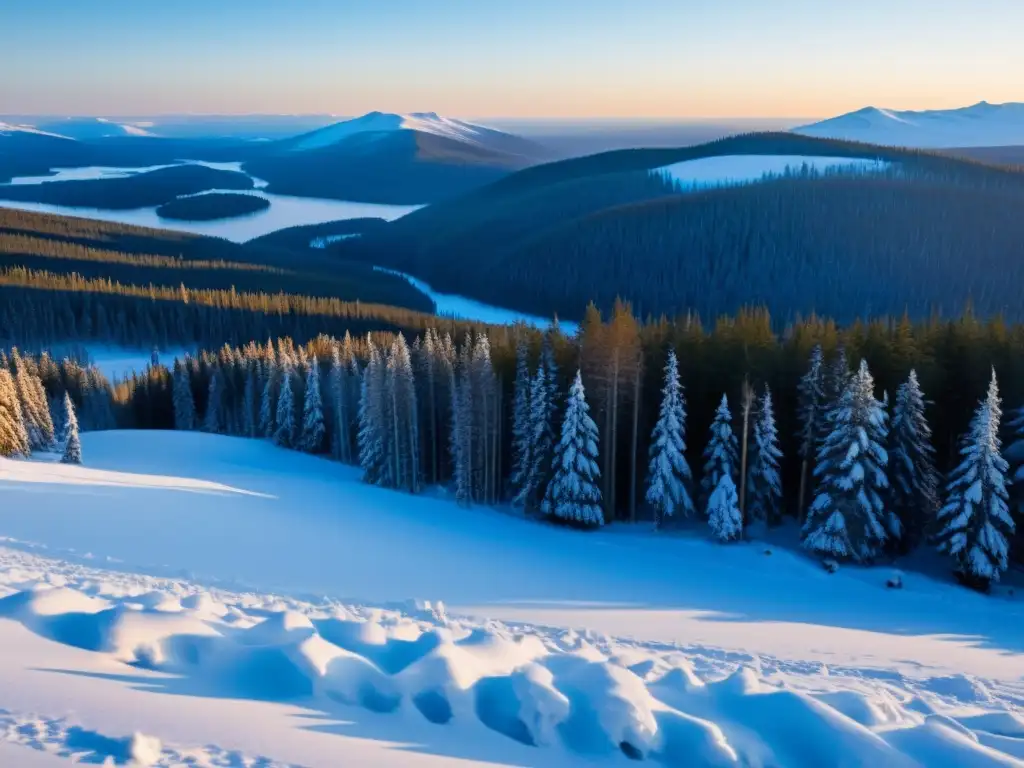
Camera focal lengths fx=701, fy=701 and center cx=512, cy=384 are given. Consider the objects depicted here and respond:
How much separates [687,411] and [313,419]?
2727 centimetres

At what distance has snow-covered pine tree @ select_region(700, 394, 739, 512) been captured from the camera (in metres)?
28.4

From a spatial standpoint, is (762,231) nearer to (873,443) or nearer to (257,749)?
(873,443)

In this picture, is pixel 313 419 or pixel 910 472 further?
pixel 313 419

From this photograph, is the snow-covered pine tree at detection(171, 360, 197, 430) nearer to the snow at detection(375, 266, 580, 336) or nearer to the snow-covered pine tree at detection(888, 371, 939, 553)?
the snow-covered pine tree at detection(888, 371, 939, 553)

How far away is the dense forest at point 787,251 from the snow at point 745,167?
305 inches

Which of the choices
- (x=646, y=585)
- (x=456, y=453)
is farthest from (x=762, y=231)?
(x=646, y=585)

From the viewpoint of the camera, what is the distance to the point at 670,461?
29172 mm

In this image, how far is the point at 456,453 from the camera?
119 feet

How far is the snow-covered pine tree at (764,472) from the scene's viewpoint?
28391 millimetres

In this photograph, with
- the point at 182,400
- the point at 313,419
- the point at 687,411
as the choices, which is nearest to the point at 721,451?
the point at 687,411

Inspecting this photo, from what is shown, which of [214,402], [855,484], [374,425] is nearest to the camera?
[855,484]

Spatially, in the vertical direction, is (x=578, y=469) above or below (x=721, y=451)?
below

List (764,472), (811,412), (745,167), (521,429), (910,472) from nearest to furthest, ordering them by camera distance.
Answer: (910,472), (764,472), (811,412), (521,429), (745,167)

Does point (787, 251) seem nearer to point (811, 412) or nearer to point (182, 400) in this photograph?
point (182, 400)
